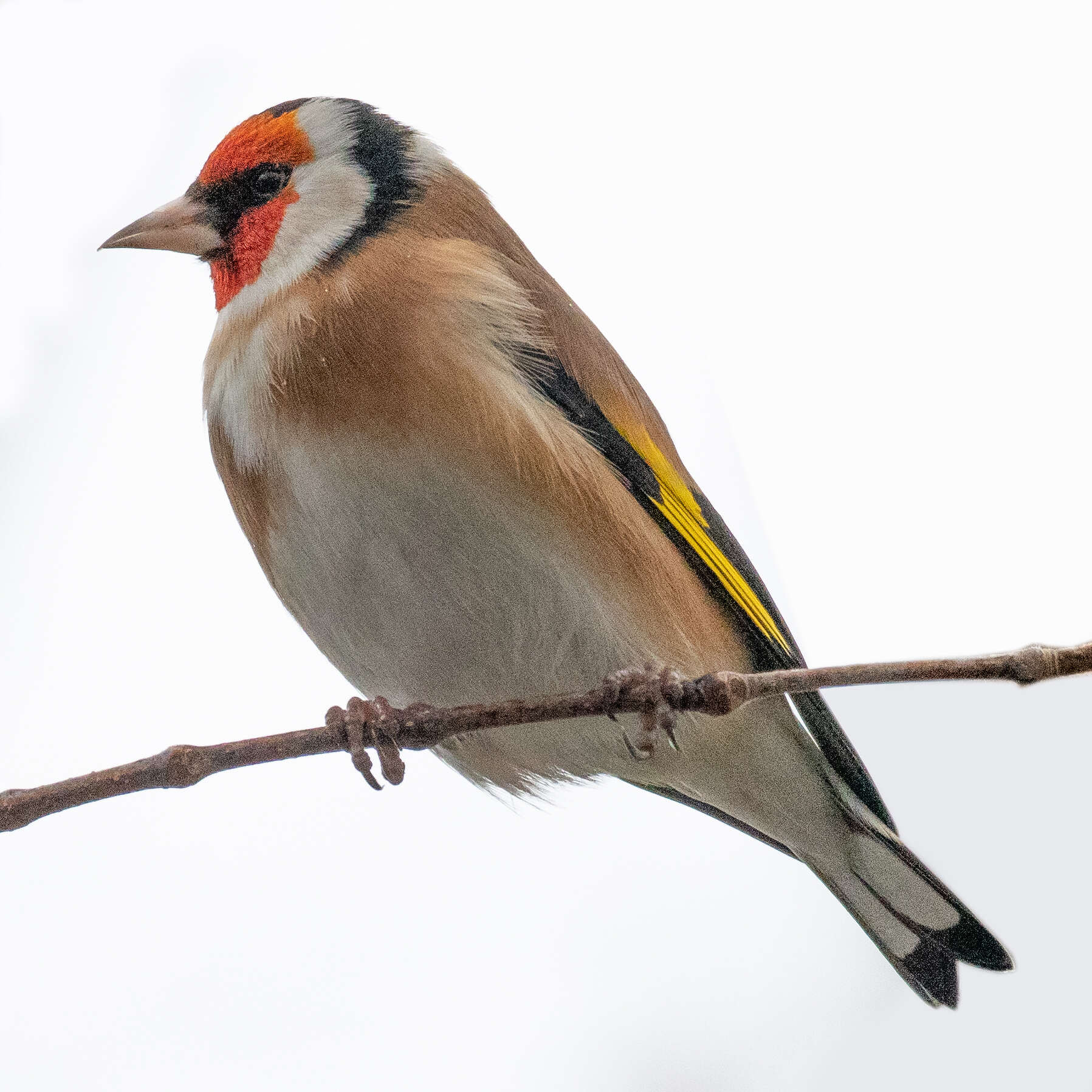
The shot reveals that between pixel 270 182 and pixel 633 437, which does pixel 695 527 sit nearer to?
pixel 633 437

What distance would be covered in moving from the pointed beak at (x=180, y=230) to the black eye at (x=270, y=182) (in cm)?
5

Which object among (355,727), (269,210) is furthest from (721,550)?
(269,210)

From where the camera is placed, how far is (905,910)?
46.9 inches

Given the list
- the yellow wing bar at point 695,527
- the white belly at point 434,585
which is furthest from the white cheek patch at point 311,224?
the yellow wing bar at point 695,527

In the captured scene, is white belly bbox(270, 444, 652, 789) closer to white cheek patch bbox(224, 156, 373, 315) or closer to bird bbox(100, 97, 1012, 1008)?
bird bbox(100, 97, 1012, 1008)

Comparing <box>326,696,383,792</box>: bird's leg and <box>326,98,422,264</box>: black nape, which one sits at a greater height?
<box>326,98,422,264</box>: black nape

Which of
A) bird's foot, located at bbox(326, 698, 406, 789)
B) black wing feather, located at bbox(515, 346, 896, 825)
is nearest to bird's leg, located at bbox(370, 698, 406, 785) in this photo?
bird's foot, located at bbox(326, 698, 406, 789)

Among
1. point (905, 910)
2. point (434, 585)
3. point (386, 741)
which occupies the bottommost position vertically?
point (905, 910)

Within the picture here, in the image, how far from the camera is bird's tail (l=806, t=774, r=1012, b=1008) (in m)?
1.15

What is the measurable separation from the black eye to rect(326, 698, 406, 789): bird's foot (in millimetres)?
453

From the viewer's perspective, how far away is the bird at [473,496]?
99 cm

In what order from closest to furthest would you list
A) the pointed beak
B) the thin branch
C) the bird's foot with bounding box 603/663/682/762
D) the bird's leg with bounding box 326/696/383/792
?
the thin branch < the bird's foot with bounding box 603/663/682/762 < the bird's leg with bounding box 326/696/383/792 < the pointed beak

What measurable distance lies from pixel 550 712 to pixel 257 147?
0.61 metres

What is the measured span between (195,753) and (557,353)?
1.56 ft
